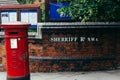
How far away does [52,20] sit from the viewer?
972 centimetres

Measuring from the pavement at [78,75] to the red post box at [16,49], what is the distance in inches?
64.1

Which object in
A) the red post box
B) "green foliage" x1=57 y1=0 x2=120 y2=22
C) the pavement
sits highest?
"green foliage" x1=57 y1=0 x2=120 y2=22

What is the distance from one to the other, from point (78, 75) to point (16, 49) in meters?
2.56

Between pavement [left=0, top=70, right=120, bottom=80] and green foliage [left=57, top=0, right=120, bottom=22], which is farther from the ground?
green foliage [left=57, top=0, right=120, bottom=22]

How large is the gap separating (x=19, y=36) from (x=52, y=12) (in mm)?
2620

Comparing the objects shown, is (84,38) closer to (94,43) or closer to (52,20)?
(94,43)

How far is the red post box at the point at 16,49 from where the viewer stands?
287 inches

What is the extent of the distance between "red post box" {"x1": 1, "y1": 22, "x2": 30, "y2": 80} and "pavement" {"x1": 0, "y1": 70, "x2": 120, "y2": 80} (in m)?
1.63

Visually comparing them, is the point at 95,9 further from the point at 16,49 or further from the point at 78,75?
the point at 16,49

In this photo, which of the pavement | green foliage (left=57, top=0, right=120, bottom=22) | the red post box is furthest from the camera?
the pavement

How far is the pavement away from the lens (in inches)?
350

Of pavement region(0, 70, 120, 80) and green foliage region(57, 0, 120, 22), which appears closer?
green foliage region(57, 0, 120, 22)

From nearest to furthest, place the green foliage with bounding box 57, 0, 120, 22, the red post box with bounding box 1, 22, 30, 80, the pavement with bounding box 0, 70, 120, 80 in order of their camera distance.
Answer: the red post box with bounding box 1, 22, 30, 80
the green foliage with bounding box 57, 0, 120, 22
the pavement with bounding box 0, 70, 120, 80

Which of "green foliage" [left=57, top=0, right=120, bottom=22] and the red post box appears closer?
the red post box
